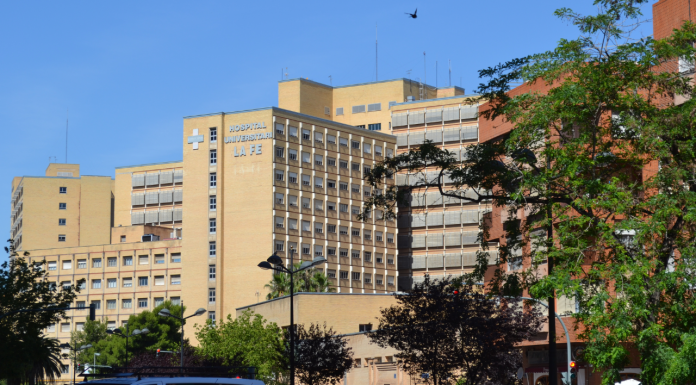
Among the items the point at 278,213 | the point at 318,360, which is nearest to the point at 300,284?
the point at 278,213

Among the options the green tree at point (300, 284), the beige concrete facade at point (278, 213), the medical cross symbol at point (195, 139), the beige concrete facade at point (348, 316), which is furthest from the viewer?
the medical cross symbol at point (195, 139)

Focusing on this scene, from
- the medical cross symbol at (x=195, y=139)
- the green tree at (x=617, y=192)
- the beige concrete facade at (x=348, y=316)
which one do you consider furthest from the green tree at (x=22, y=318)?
the medical cross symbol at (x=195, y=139)

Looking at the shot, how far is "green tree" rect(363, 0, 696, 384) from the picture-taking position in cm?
1995

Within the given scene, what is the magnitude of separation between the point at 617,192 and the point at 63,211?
132621mm

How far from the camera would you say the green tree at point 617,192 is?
19953mm

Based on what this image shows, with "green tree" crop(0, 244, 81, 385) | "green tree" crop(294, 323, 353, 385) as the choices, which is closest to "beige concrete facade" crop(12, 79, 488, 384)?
"green tree" crop(294, 323, 353, 385)

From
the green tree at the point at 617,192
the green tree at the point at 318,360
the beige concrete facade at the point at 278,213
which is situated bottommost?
the green tree at the point at 318,360

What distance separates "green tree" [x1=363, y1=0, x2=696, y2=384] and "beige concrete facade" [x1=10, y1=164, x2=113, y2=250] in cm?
12721

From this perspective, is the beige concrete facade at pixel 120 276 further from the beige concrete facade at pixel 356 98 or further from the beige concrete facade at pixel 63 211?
the beige concrete facade at pixel 356 98

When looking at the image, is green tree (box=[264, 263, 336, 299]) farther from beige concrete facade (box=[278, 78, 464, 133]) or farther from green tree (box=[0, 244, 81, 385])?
beige concrete facade (box=[278, 78, 464, 133])

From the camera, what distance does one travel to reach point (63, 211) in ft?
472

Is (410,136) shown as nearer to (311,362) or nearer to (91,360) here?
(91,360)

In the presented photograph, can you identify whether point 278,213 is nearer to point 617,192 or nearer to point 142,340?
point 142,340

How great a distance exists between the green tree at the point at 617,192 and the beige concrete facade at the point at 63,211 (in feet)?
417
